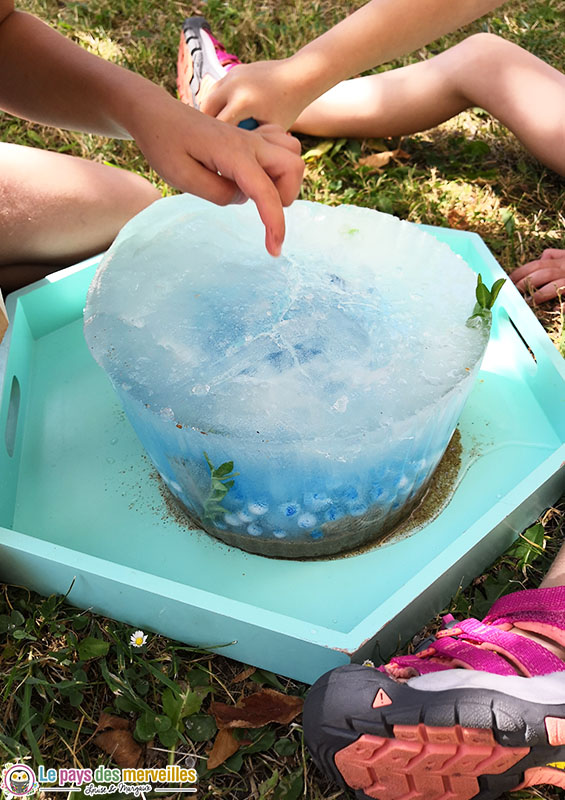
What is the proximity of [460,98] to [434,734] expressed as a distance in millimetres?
1561

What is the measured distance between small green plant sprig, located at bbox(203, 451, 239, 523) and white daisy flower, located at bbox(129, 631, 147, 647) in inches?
7.5

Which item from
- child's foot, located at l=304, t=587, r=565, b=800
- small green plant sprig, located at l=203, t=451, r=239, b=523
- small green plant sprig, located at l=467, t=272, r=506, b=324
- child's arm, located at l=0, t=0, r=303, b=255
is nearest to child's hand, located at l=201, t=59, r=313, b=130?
child's arm, located at l=0, t=0, r=303, b=255

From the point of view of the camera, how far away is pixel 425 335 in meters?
1.06

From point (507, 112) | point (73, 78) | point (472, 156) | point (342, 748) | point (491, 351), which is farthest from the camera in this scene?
point (472, 156)

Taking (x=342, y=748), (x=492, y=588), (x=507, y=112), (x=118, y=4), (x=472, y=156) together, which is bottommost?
(x=492, y=588)

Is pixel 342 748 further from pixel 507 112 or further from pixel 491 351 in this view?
pixel 507 112

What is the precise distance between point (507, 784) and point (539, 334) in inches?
29.2

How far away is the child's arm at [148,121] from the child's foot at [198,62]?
64cm

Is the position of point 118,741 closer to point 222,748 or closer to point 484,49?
point 222,748

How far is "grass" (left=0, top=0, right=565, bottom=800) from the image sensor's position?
970 mm

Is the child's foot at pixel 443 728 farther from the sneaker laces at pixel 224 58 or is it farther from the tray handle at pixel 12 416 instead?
the sneaker laces at pixel 224 58

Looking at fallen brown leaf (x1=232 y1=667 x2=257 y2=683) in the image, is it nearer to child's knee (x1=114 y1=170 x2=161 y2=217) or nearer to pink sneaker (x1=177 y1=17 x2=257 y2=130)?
child's knee (x1=114 y1=170 x2=161 y2=217)

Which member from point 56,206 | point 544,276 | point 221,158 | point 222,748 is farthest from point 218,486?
point 544,276

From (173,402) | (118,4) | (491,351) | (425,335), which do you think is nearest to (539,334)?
(491,351)
